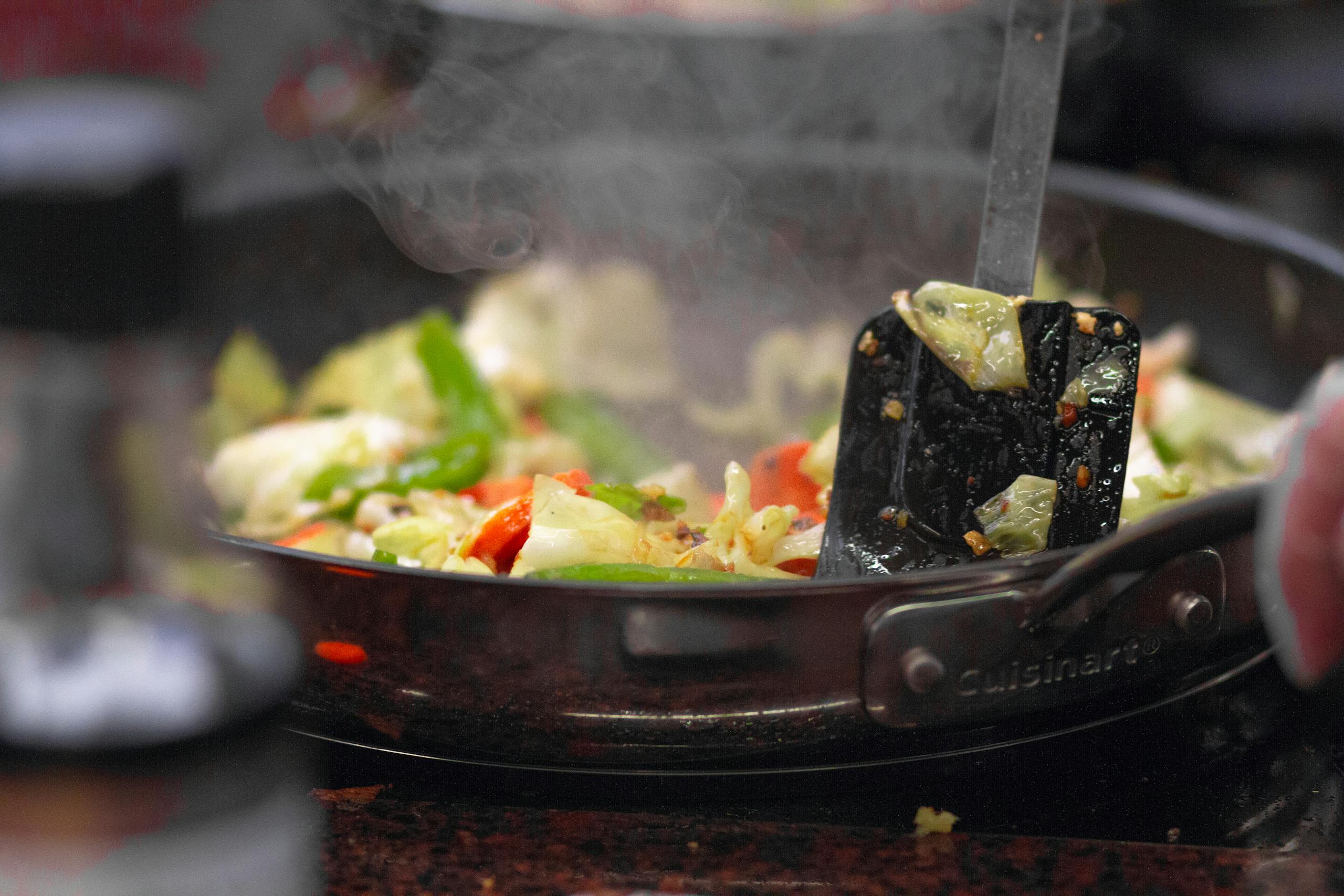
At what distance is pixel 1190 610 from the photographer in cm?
93

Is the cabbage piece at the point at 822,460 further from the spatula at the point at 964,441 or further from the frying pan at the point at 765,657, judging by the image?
the frying pan at the point at 765,657

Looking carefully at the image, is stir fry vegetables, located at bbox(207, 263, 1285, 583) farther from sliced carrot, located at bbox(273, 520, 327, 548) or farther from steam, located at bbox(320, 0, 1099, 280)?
steam, located at bbox(320, 0, 1099, 280)

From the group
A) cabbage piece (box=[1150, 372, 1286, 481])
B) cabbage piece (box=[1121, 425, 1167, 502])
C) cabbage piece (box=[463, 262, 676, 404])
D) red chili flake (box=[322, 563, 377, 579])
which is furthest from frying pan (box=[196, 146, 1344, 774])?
cabbage piece (box=[463, 262, 676, 404])

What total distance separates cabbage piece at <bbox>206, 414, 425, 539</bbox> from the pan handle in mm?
1025

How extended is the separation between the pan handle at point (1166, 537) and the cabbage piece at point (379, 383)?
1.24m

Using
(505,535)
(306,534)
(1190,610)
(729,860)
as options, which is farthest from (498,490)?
(1190,610)

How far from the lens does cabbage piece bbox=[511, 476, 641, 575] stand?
3.43 ft

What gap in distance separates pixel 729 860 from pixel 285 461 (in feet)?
3.26

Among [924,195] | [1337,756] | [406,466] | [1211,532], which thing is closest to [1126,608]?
[1211,532]

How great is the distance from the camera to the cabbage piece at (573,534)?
104cm

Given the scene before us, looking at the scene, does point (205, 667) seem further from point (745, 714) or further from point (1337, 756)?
point (1337, 756)

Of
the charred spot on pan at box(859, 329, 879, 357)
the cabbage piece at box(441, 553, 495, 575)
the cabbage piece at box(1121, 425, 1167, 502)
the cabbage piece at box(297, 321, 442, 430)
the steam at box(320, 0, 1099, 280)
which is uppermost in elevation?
the steam at box(320, 0, 1099, 280)

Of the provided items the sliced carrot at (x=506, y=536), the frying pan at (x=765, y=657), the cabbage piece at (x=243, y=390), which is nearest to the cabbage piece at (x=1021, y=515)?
the frying pan at (x=765, y=657)

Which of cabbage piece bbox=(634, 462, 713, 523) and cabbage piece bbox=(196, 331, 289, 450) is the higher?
cabbage piece bbox=(196, 331, 289, 450)
